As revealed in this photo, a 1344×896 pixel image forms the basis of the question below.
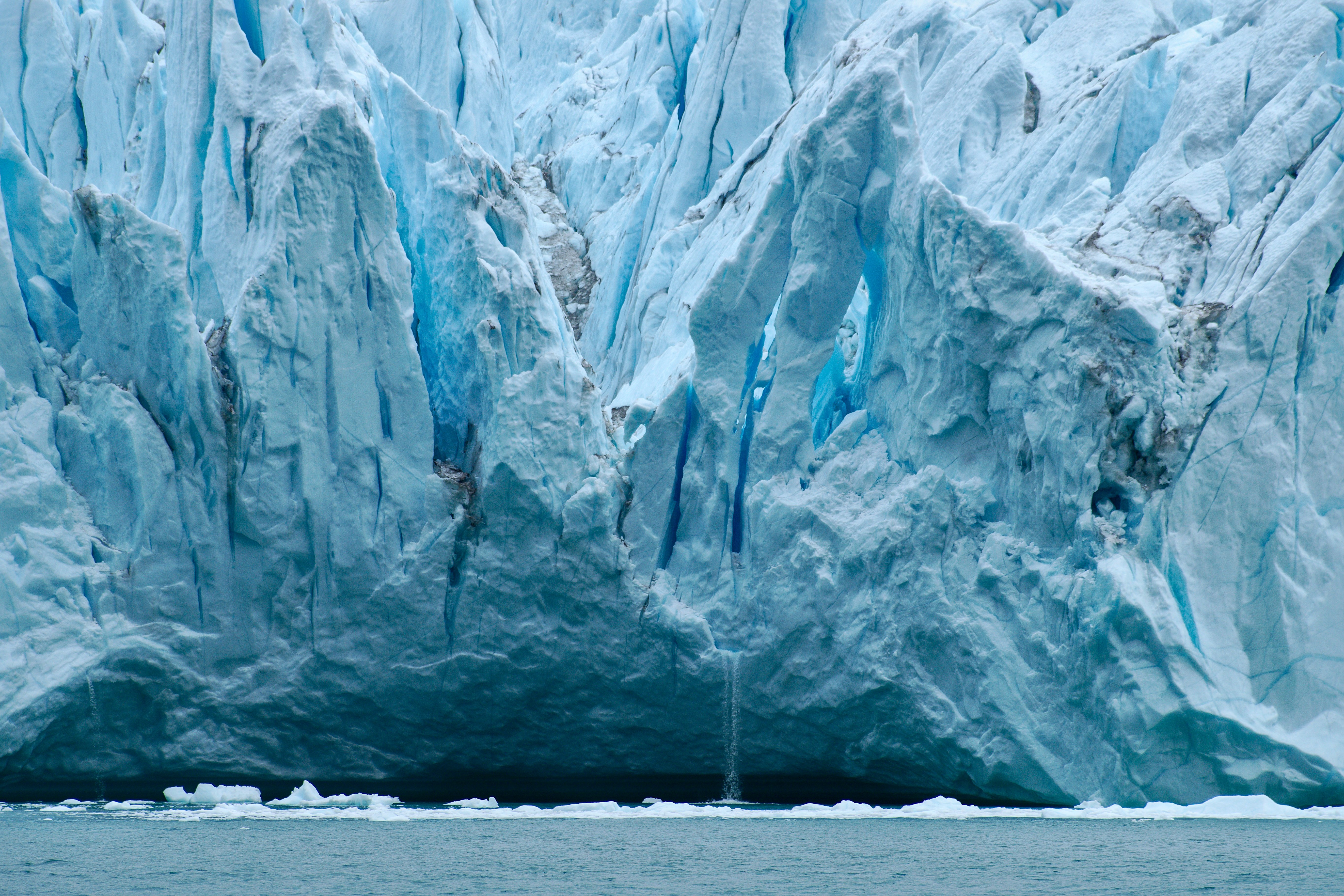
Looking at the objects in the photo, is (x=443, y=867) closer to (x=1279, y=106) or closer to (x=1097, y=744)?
(x=1097, y=744)

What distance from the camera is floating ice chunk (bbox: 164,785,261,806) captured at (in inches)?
443

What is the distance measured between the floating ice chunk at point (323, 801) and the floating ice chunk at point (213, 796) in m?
0.12

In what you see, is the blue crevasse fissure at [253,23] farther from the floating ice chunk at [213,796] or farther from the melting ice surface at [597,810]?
the melting ice surface at [597,810]

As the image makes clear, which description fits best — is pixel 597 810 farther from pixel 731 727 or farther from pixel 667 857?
pixel 667 857

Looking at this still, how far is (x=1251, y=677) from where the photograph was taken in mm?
9562

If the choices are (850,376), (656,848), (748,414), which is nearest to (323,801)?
(656,848)

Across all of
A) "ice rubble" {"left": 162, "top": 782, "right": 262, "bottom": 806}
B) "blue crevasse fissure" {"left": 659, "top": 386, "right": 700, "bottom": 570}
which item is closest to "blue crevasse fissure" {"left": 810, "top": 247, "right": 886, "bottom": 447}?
"blue crevasse fissure" {"left": 659, "top": 386, "right": 700, "bottom": 570}

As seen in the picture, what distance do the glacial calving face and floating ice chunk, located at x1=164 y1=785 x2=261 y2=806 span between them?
0.95ft

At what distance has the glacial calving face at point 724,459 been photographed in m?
9.90

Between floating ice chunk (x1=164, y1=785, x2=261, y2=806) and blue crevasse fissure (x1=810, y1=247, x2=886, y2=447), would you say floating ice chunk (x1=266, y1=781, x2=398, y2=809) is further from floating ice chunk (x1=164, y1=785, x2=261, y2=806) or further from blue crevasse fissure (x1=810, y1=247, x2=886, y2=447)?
blue crevasse fissure (x1=810, y1=247, x2=886, y2=447)

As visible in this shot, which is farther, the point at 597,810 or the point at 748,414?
the point at 748,414

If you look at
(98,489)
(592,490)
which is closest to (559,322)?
(592,490)

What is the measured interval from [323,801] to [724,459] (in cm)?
508

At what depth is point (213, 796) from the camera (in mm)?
11273
